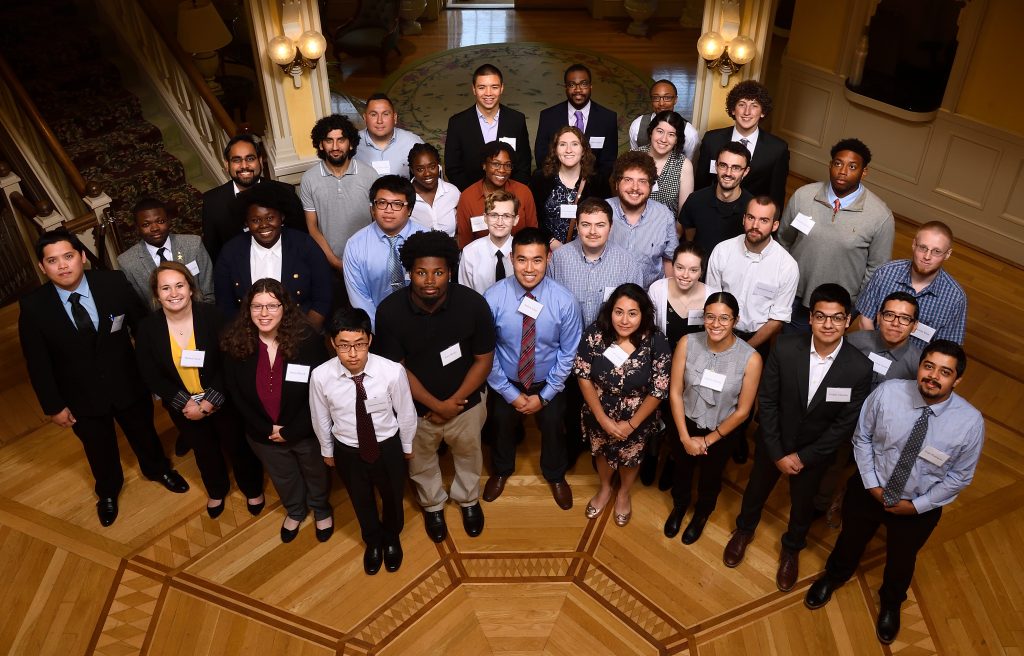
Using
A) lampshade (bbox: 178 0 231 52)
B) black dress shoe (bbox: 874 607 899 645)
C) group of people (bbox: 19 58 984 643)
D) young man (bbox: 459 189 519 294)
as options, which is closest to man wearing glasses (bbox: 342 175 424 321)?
group of people (bbox: 19 58 984 643)

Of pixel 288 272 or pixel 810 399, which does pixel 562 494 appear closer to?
pixel 810 399

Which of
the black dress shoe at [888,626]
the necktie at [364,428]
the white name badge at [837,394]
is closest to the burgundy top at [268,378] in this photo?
the necktie at [364,428]

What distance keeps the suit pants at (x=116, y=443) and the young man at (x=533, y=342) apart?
1861 millimetres

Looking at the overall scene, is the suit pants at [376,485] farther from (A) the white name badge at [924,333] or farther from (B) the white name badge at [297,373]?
(A) the white name badge at [924,333]

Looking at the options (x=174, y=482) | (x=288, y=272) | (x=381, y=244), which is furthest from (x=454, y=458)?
(x=174, y=482)

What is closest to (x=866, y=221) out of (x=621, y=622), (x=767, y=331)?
(x=767, y=331)

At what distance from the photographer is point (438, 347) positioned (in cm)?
371

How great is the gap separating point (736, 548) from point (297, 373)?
2315 millimetres

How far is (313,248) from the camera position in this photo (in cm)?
Answer: 419

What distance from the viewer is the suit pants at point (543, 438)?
417cm

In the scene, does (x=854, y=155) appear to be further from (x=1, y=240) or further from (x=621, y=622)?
(x=1, y=240)

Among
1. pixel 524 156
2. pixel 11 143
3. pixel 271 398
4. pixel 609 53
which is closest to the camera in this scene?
pixel 271 398

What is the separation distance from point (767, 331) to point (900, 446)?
3.09 feet

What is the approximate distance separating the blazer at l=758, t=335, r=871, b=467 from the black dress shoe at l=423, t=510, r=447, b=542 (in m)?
1.67
